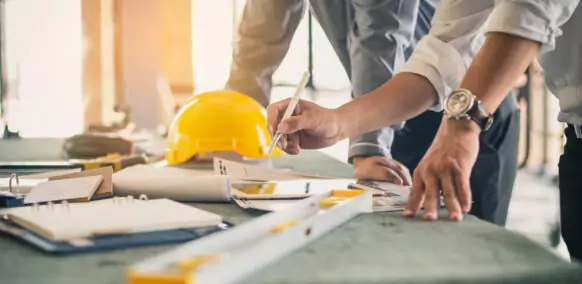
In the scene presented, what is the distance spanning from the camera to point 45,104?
361 centimetres

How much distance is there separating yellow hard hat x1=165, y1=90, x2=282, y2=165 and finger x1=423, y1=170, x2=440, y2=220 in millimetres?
613

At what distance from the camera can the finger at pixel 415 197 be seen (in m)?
0.79

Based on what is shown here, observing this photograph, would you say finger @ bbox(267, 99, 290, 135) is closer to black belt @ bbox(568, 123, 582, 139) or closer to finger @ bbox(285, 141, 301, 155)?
finger @ bbox(285, 141, 301, 155)

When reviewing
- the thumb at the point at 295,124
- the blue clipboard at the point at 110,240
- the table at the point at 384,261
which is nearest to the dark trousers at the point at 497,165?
the thumb at the point at 295,124

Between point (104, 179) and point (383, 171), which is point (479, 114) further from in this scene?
point (104, 179)

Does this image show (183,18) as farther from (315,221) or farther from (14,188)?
(315,221)

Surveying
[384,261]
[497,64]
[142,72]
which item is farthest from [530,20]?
[142,72]

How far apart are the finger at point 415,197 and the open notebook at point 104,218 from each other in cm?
22

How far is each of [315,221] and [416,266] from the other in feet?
0.38

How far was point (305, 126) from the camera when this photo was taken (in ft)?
3.55

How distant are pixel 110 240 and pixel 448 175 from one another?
1.23ft

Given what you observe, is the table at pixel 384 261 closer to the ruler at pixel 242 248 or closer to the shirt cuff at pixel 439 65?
the ruler at pixel 242 248

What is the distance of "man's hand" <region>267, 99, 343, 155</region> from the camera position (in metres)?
1.07

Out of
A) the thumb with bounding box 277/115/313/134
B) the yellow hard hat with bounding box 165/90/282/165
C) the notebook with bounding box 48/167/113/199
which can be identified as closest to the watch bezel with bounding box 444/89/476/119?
the thumb with bounding box 277/115/313/134
